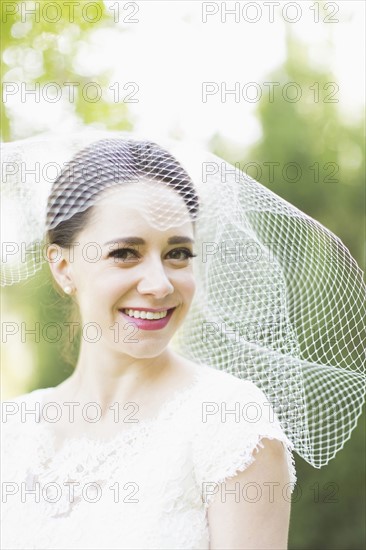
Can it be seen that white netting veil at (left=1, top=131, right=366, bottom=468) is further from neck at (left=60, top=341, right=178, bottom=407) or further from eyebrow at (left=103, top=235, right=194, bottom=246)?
neck at (left=60, top=341, right=178, bottom=407)

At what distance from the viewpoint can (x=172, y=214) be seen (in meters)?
1.92

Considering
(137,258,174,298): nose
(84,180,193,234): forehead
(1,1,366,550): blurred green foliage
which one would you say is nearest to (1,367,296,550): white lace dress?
(137,258,174,298): nose

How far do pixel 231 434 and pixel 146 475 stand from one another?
0.92ft

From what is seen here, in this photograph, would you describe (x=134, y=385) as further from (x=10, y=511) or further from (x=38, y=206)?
(x=38, y=206)

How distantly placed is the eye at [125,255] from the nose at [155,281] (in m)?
0.04

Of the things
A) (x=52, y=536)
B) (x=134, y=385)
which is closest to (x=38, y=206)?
(x=134, y=385)

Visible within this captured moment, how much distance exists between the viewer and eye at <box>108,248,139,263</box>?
74.0 inches

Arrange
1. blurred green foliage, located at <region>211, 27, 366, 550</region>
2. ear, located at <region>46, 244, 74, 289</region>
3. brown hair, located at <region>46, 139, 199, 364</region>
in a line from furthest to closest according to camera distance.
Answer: blurred green foliage, located at <region>211, 27, 366, 550</region> < ear, located at <region>46, 244, 74, 289</region> < brown hair, located at <region>46, 139, 199, 364</region>

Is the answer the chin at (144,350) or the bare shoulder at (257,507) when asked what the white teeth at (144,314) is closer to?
the chin at (144,350)

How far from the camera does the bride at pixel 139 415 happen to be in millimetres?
1773

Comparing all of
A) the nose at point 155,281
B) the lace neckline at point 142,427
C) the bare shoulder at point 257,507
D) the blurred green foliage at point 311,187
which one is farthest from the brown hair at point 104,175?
the blurred green foliage at point 311,187

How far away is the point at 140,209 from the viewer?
6.17ft

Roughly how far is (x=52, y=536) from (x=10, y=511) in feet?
0.57

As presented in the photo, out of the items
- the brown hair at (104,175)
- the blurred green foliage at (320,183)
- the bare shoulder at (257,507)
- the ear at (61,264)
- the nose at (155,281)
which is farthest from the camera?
the blurred green foliage at (320,183)
